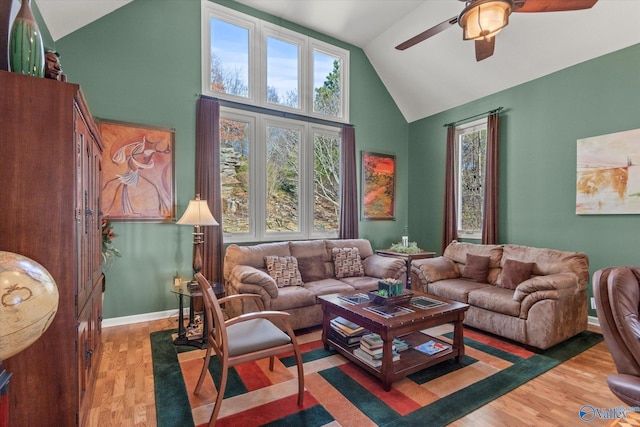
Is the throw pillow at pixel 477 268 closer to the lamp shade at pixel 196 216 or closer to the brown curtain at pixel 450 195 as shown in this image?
the brown curtain at pixel 450 195

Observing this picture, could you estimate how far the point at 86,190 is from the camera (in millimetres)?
1958

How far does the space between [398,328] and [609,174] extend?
321cm

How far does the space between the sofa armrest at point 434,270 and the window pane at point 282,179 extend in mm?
1900

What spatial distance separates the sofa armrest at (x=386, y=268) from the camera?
4.02m

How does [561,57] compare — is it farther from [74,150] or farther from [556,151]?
[74,150]

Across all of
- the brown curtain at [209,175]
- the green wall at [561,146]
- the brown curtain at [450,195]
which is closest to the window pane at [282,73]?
the brown curtain at [209,175]

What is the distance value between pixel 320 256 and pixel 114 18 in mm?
3727

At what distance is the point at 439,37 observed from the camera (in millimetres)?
4395

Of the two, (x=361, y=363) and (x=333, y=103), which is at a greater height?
(x=333, y=103)

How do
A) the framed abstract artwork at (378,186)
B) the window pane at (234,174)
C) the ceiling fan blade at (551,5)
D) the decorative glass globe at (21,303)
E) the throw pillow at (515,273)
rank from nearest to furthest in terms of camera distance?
the decorative glass globe at (21,303) → the ceiling fan blade at (551,5) → the throw pillow at (515,273) → the window pane at (234,174) → the framed abstract artwork at (378,186)

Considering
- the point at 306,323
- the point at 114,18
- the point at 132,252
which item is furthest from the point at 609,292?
the point at 114,18

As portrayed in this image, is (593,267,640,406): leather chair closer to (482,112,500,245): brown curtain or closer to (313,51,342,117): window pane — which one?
(482,112,500,245): brown curtain

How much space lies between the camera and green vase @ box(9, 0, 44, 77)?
1.46 m

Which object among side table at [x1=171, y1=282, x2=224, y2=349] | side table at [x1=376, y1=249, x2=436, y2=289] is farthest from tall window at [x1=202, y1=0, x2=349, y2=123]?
side table at [x1=171, y1=282, x2=224, y2=349]
